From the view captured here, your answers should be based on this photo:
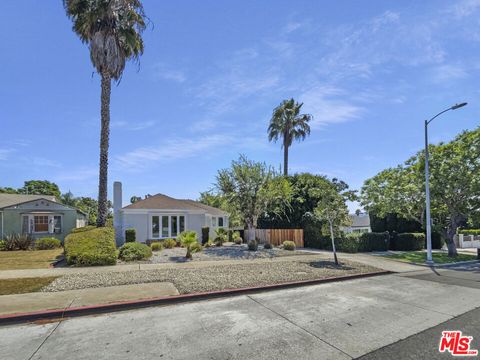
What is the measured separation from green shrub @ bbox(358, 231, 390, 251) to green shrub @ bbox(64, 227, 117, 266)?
54.7 feet

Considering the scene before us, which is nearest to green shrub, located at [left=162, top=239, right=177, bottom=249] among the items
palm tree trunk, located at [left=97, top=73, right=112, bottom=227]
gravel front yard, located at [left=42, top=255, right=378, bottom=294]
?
palm tree trunk, located at [left=97, top=73, right=112, bottom=227]

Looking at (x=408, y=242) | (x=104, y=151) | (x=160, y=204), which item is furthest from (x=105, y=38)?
(x=408, y=242)

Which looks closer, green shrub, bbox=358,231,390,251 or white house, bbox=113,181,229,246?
white house, bbox=113,181,229,246

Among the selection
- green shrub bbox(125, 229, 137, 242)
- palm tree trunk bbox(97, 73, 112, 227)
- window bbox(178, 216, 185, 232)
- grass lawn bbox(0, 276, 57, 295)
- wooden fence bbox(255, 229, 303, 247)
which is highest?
palm tree trunk bbox(97, 73, 112, 227)

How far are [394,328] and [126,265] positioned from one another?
1048 cm

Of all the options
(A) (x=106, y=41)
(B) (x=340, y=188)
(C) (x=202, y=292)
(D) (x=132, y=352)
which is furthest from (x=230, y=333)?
(A) (x=106, y=41)

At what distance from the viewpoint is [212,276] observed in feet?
34.0

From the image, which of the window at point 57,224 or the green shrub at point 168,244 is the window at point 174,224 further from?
the window at point 57,224

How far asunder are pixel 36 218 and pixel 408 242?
30.6 metres

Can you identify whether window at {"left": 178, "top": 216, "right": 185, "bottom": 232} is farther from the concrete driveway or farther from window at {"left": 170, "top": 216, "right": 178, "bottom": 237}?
the concrete driveway

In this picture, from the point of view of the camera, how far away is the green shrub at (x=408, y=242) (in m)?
24.5

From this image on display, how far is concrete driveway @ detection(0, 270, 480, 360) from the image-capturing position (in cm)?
470

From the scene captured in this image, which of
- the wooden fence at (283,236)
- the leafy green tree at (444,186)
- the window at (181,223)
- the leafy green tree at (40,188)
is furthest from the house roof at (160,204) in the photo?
the leafy green tree at (40,188)

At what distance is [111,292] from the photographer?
802 centimetres
